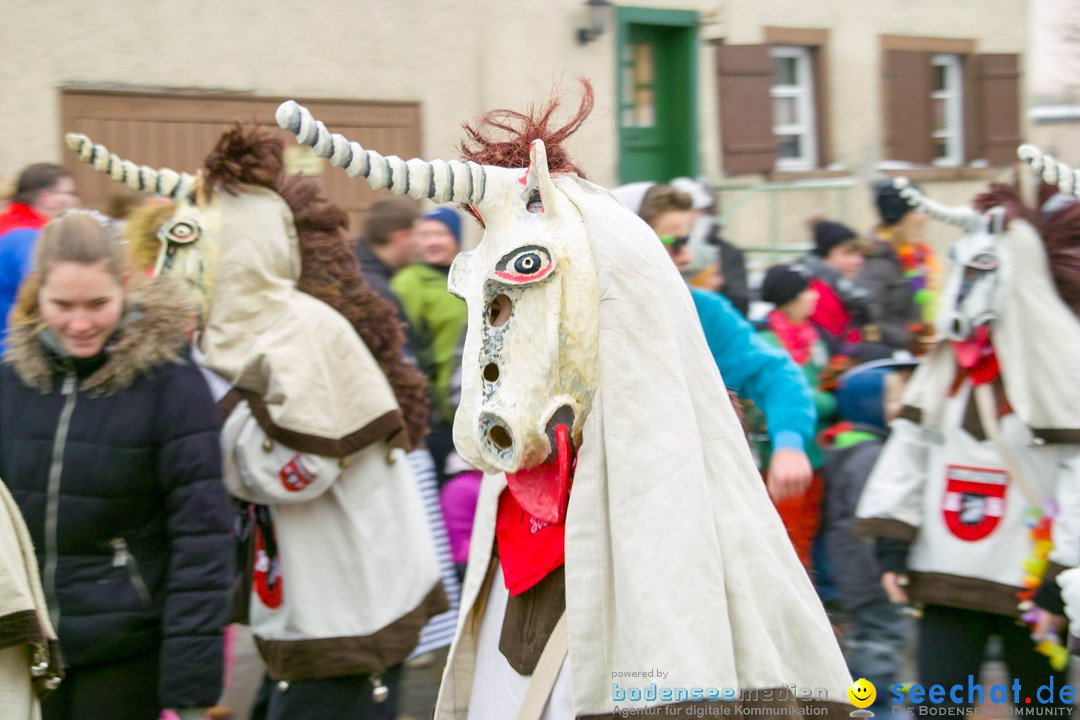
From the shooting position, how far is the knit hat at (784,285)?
5629mm

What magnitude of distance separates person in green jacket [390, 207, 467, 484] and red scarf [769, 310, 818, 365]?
138 centimetres

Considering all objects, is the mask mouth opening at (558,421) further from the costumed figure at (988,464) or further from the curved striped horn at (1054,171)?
the costumed figure at (988,464)

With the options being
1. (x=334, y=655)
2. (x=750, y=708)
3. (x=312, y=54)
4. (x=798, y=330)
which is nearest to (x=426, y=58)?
(x=312, y=54)

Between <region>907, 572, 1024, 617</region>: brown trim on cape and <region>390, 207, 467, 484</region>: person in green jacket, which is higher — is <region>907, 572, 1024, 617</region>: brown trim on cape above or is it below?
below

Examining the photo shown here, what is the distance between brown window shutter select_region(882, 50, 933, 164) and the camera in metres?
13.0

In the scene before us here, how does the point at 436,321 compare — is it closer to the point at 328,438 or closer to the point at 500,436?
the point at 328,438

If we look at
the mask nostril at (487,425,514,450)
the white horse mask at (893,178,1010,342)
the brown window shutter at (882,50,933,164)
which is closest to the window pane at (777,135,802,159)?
the brown window shutter at (882,50,933,164)

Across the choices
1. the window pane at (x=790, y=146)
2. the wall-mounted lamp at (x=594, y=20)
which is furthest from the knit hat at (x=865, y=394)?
the window pane at (x=790, y=146)

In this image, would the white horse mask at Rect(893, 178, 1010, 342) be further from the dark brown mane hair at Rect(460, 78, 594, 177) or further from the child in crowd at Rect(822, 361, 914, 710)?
the dark brown mane hair at Rect(460, 78, 594, 177)

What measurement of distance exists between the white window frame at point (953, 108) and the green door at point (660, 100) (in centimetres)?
357

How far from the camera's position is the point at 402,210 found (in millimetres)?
5805

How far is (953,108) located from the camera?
13.8 meters

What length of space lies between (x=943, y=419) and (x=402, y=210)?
268 cm

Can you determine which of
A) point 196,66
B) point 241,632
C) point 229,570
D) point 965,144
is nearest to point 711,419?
point 229,570
